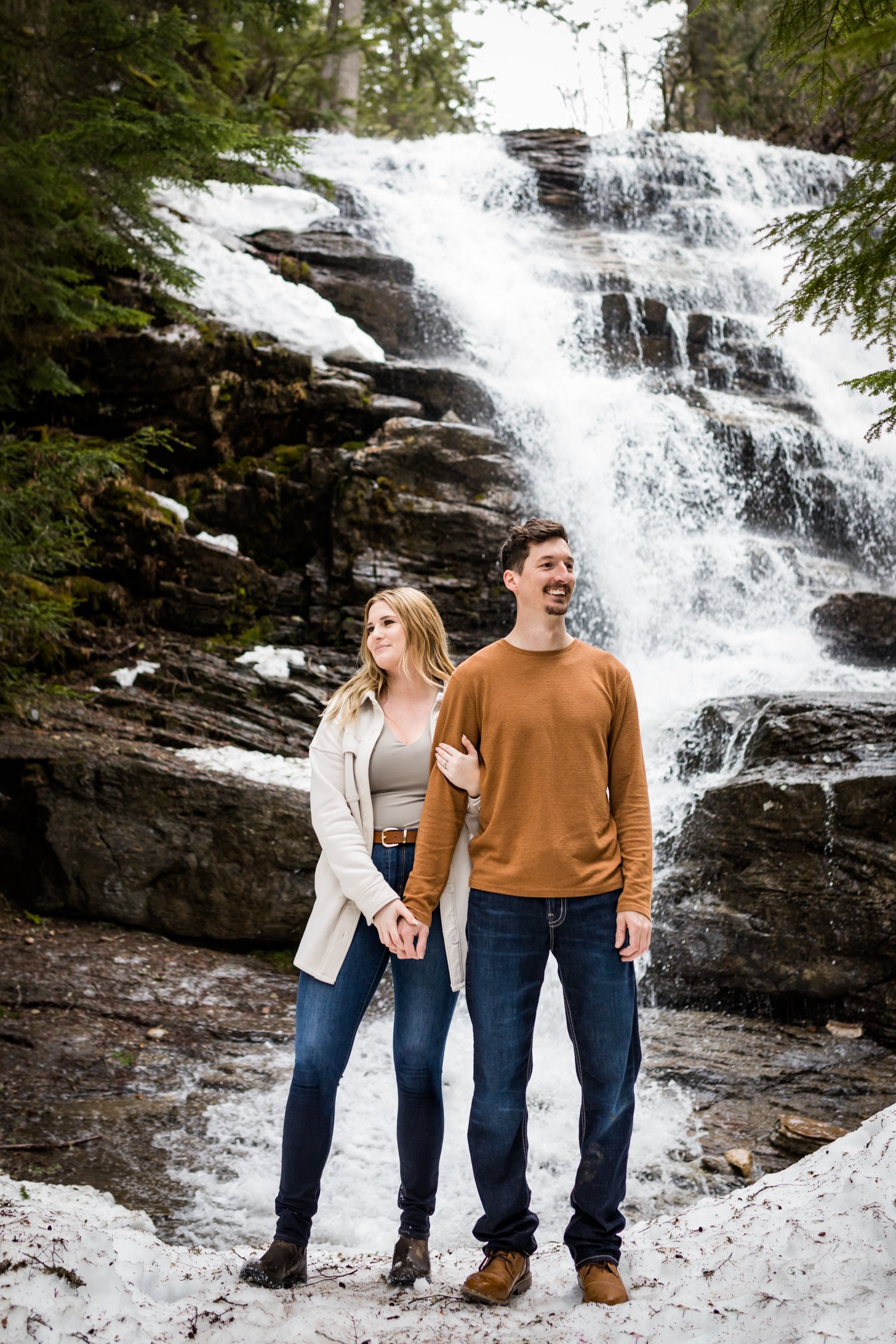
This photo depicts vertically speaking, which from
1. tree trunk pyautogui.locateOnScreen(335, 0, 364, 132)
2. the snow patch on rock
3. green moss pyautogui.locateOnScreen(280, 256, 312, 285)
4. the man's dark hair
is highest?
tree trunk pyautogui.locateOnScreen(335, 0, 364, 132)

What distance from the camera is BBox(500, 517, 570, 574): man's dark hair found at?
2953mm

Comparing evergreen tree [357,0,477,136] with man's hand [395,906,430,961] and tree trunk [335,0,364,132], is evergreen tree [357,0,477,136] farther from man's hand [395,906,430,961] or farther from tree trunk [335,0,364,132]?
man's hand [395,906,430,961]

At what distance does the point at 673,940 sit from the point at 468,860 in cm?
410

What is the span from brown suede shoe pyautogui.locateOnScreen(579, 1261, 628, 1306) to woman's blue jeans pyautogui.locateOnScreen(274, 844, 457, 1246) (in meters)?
0.49

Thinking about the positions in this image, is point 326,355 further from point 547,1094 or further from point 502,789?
point 502,789

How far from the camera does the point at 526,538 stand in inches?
117

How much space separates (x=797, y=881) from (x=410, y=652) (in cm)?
425

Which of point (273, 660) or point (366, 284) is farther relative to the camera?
point (366, 284)

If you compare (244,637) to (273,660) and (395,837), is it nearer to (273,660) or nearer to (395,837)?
(273,660)

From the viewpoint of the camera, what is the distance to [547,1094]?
5.50 metres

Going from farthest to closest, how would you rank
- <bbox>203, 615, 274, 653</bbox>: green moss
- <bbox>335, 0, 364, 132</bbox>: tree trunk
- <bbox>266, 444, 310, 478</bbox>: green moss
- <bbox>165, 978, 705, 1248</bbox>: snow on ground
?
<bbox>335, 0, 364, 132</bbox>: tree trunk < <bbox>266, 444, 310, 478</bbox>: green moss < <bbox>203, 615, 274, 653</bbox>: green moss < <bbox>165, 978, 705, 1248</bbox>: snow on ground

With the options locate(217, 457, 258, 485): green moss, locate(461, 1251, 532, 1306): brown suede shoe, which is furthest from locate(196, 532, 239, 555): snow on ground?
locate(461, 1251, 532, 1306): brown suede shoe

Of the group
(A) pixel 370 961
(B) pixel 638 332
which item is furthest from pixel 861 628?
(A) pixel 370 961

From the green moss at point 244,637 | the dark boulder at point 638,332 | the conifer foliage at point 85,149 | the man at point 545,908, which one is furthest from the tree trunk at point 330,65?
the man at point 545,908
